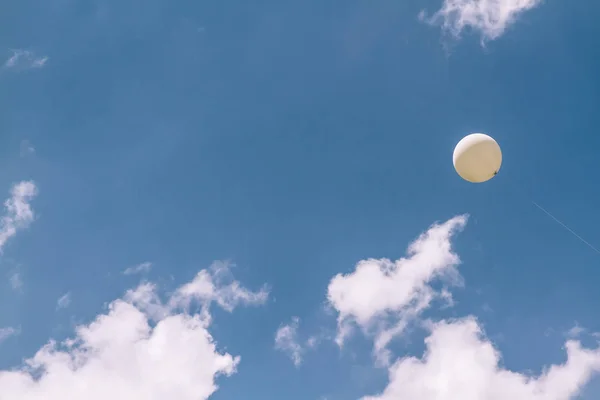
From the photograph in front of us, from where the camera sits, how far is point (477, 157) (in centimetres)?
2175

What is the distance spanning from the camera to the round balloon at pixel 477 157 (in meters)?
21.7

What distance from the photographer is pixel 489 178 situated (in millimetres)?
22844

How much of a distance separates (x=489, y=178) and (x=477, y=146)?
2059mm

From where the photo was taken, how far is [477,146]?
2166 centimetres

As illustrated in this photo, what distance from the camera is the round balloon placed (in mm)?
21688
